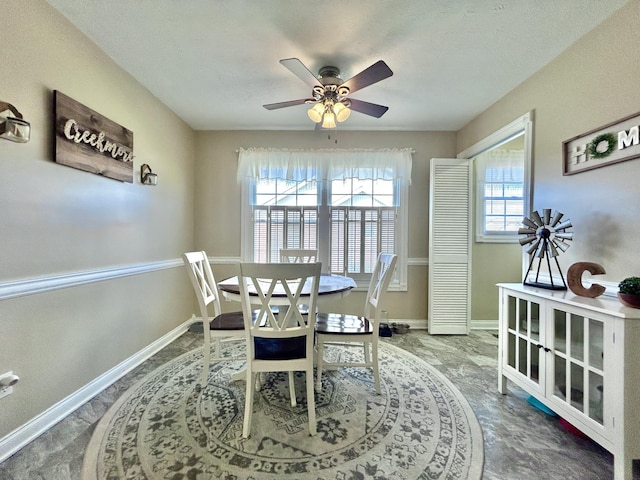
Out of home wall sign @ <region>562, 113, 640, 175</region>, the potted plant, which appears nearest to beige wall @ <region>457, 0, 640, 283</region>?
home wall sign @ <region>562, 113, 640, 175</region>

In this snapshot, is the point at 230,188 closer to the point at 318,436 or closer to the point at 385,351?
the point at 385,351

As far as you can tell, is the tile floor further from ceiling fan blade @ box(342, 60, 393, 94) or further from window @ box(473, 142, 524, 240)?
ceiling fan blade @ box(342, 60, 393, 94)

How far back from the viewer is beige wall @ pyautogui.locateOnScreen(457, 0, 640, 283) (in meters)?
1.54

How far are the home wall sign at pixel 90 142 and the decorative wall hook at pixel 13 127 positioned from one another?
0.86ft

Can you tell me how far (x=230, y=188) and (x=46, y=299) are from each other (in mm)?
2252

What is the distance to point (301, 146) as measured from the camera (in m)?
3.57

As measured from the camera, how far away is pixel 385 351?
2766 millimetres

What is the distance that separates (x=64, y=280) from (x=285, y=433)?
1.71 m

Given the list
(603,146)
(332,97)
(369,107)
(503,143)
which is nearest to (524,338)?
(603,146)

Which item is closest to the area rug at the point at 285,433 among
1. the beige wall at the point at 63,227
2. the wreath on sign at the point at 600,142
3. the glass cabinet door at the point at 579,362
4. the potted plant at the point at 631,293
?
the beige wall at the point at 63,227

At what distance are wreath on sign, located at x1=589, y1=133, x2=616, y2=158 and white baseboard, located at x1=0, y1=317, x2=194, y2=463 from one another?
373 cm

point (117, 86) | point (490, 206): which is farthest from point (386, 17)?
point (490, 206)

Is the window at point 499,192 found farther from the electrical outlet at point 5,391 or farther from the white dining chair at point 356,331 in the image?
the electrical outlet at point 5,391

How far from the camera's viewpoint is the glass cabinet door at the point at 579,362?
53.0 inches
